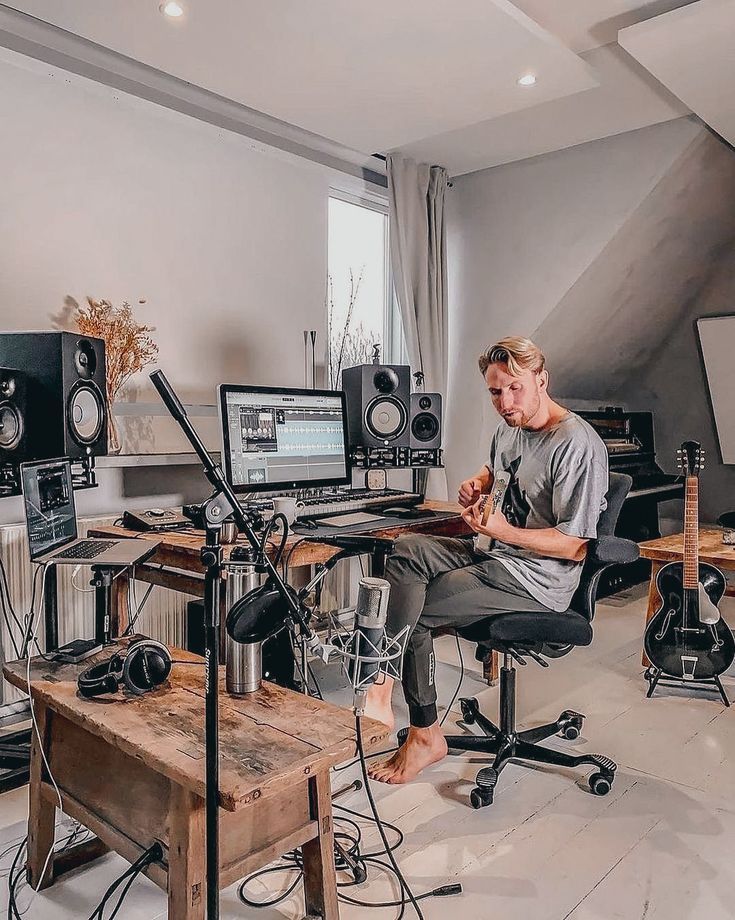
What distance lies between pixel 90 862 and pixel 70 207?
2043 mm

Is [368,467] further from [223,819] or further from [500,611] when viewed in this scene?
[223,819]

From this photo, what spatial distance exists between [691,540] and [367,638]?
1.93 metres

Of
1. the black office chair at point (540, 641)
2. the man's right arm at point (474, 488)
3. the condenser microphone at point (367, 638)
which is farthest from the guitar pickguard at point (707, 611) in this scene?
the condenser microphone at point (367, 638)

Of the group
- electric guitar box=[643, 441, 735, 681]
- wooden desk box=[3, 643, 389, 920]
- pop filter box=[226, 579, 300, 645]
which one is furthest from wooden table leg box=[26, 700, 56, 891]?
electric guitar box=[643, 441, 735, 681]

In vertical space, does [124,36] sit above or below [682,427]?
above

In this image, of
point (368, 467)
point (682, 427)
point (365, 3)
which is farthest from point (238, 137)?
point (682, 427)

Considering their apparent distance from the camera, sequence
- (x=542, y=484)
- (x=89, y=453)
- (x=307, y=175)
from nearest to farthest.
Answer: (x=542, y=484), (x=89, y=453), (x=307, y=175)

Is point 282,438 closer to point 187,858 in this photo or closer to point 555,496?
point 555,496

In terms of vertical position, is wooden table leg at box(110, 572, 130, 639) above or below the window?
below

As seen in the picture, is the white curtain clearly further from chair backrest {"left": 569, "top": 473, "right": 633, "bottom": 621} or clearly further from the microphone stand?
the microphone stand

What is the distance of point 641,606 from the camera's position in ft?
14.0

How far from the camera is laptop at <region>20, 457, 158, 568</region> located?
197 cm

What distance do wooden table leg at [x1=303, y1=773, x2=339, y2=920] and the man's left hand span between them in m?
0.80

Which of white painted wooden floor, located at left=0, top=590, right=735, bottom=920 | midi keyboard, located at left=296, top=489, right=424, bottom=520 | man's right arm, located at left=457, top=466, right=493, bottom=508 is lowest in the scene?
white painted wooden floor, located at left=0, top=590, right=735, bottom=920
